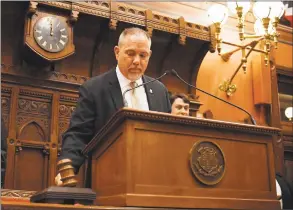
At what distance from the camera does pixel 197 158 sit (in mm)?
1742

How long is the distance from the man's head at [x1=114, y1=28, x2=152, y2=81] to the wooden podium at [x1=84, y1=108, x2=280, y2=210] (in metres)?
0.47

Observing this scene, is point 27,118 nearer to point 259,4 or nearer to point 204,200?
point 259,4

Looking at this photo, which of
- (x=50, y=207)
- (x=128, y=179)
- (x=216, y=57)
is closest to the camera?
(x=50, y=207)

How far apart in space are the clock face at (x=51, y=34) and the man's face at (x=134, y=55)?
2.57 m

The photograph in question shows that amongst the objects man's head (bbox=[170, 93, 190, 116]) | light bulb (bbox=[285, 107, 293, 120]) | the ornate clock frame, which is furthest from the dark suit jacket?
light bulb (bbox=[285, 107, 293, 120])

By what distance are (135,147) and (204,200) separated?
32 cm

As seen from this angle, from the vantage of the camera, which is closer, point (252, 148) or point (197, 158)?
point (197, 158)

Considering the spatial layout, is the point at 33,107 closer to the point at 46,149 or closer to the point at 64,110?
the point at 64,110

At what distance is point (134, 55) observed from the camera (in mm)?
2133

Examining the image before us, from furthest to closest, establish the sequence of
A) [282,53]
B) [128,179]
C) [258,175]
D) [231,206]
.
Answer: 1. [282,53]
2. [258,175]
3. [231,206]
4. [128,179]

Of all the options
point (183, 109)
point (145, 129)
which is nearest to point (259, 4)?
point (183, 109)

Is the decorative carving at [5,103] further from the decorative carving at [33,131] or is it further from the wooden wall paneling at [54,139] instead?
the wooden wall paneling at [54,139]

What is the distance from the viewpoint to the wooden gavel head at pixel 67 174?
1687 mm

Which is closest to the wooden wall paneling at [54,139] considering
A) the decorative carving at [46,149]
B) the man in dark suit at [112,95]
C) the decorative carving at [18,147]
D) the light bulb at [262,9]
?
the decorative carving at [46,149]
